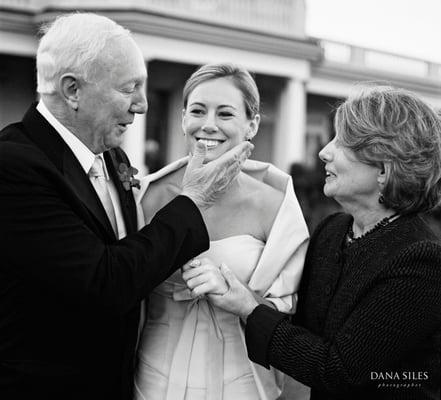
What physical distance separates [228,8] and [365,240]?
12475 millimetres

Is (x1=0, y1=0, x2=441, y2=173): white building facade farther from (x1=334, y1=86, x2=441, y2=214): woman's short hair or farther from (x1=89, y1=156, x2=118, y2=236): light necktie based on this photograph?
(x1=334, y1=86, x2=441, y2=214): woman's short hair

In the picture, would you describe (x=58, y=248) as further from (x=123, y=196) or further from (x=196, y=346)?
(x=196, y=346)

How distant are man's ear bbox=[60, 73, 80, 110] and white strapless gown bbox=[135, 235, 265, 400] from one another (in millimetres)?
951

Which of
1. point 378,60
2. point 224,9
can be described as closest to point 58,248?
point 224,9

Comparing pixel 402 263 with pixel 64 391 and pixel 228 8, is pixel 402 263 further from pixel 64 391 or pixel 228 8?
pixel 228 8

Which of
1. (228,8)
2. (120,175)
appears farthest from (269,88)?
(120,175)

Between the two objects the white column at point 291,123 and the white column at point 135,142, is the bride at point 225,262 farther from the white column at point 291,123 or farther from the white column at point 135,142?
the white column at point 291,123

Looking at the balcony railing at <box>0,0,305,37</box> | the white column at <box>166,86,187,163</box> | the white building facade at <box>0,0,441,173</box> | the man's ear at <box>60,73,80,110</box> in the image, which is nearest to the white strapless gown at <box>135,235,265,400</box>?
the man's ear at <box>60,73,80,110</box>

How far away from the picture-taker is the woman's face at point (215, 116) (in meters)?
2.94

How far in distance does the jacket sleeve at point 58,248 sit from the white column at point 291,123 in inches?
530

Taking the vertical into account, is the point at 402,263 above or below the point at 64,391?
above

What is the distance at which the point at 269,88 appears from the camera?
54.5ft

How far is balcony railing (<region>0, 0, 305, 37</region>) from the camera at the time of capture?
12469mm

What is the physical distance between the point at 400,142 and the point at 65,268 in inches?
54.2
